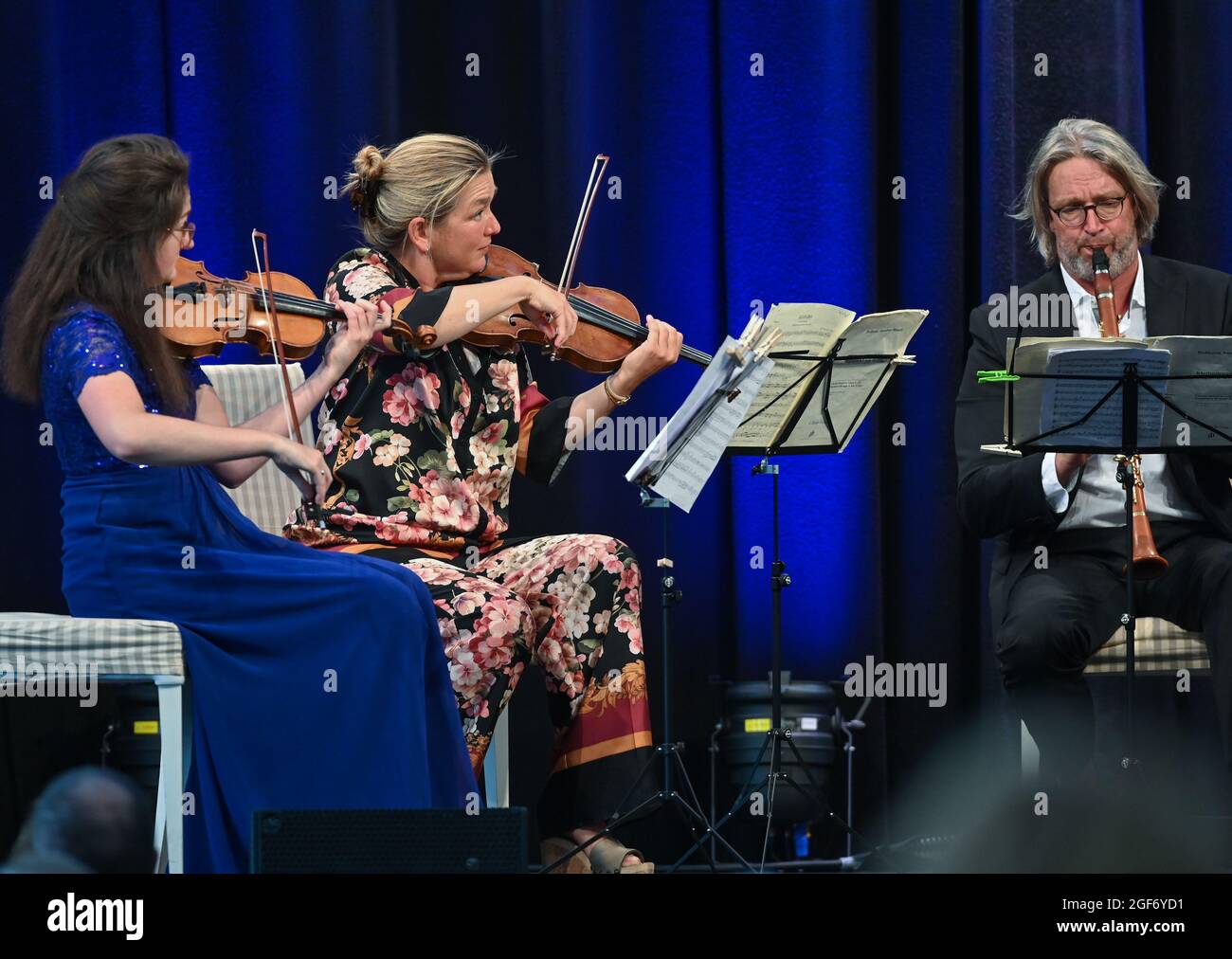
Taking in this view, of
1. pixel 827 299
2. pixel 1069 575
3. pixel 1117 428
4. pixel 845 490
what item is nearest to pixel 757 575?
pixel 845 490

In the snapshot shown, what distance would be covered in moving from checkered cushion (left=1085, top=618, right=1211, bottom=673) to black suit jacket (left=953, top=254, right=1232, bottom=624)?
0.19 m

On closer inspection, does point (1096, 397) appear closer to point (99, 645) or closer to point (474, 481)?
point (474, 481)

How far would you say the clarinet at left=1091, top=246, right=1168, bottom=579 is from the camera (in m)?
2.68

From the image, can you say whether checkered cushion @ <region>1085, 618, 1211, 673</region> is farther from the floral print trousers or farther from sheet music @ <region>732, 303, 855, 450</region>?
the floral print trousers

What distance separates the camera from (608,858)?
2.44 m

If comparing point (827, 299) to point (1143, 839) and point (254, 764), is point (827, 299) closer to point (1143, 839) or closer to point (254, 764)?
point (254, 764)

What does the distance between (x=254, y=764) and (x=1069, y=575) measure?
1444 mm

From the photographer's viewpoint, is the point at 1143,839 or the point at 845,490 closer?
the point at 1143,839

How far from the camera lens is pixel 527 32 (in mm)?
3590

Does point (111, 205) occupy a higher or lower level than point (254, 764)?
higher

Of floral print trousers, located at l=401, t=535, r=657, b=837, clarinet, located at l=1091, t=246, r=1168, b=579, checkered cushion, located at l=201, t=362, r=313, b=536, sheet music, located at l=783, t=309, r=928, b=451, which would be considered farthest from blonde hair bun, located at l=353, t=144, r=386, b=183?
clarinet, located at l=1091, t=246, r=1168, b=579

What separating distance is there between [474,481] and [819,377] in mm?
601

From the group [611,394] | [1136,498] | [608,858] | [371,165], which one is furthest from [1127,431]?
[371,165]

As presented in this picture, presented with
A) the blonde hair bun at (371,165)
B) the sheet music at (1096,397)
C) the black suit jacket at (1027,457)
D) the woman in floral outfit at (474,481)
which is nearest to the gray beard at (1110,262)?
the black suit jacket at (1027,457)
